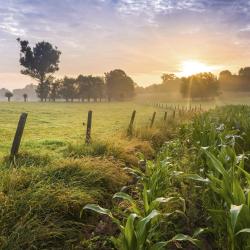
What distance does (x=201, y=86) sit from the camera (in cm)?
9444

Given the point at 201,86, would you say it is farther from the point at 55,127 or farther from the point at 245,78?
the point at 55,127

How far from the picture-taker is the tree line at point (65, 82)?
256 feet

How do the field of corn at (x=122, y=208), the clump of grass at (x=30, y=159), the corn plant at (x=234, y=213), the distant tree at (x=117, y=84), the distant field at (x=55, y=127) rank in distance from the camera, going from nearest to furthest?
the corn plant at (x=234, y=213)
the field of corn at (x=122, y=208)
the clump of grass at (x=30, y=159)
the distant field at (x=55, y=127)
the distant tree at (x=117, y=84)

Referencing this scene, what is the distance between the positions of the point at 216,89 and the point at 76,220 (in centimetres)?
9541

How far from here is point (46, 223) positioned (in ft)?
14.7

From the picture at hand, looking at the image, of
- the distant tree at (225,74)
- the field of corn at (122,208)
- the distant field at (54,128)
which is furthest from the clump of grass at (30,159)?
the distant tree at (225,74)

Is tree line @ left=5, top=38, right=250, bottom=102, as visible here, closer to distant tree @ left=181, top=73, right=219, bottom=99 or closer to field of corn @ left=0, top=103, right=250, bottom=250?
distant tree @ left=181, top=73, right=219, bottom=99

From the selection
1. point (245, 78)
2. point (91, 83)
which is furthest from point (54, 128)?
point (245, 78)

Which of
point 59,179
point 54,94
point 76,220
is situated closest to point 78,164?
point 59,179

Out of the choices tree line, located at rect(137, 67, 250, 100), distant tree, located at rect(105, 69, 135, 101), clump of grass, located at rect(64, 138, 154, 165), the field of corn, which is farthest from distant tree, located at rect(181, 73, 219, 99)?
the field of corn

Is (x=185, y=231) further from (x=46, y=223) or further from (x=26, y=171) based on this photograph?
(x=26, y=171)

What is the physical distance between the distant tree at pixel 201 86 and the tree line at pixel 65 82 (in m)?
21.9

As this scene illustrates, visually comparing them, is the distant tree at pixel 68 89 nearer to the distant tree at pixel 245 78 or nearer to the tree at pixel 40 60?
the tree at pixel 40 60

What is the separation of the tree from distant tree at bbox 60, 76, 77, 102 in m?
14.5
